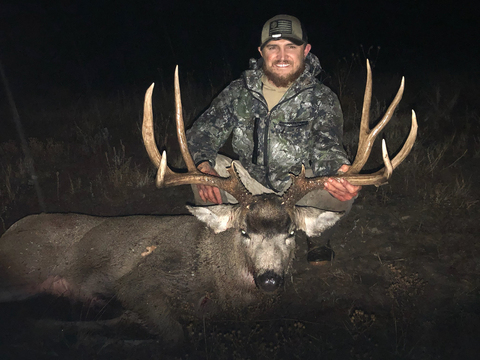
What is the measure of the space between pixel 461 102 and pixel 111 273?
7.59 metres

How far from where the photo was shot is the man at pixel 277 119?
376cm

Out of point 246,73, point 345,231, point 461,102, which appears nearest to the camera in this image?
point 246,73

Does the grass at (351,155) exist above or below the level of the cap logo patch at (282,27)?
below

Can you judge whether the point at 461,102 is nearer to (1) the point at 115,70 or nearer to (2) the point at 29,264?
(2) the point at 29,264

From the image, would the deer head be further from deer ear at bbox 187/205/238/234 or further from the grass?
the grass

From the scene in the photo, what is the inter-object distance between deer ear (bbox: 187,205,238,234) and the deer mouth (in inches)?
25.0

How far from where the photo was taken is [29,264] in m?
3.66

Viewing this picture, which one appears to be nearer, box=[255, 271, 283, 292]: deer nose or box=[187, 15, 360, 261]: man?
box=[255, 271, 283, 292]: deer nose

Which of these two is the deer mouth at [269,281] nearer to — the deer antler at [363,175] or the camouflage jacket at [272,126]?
the deer antler at [363,175]

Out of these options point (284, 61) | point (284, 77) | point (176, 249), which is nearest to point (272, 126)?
point (284, 77)

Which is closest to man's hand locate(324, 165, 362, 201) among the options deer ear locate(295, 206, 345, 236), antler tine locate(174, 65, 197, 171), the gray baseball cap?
deer ear locate(295, 206, 345, 236)

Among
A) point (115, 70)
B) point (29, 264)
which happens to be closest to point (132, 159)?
point (29, 264)

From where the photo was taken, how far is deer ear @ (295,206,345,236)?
3274 millimetres

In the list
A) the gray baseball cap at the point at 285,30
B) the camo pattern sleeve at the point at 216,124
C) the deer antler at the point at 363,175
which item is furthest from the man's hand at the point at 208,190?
the gray baseball cap at the point at 285,30
